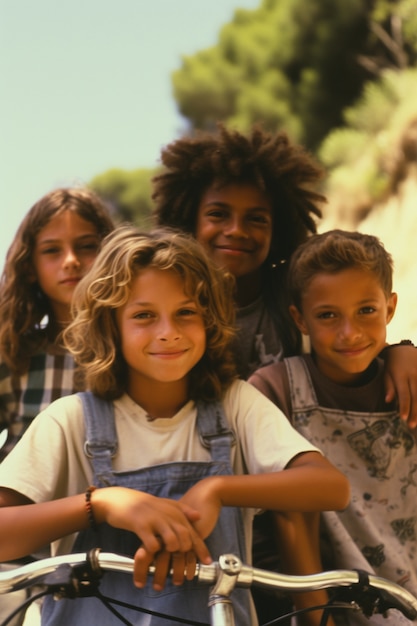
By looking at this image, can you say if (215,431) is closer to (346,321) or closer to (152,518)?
(152,518)

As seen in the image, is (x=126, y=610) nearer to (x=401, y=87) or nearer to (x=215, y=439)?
(x=215, y=439)

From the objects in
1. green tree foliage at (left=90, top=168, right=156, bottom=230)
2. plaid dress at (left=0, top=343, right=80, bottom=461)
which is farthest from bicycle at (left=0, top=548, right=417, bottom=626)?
green tree foliage at (left=90, top=168, right=156, bottom=230)

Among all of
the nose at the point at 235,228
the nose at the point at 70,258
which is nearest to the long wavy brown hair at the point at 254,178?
the nose at the point at 235,228

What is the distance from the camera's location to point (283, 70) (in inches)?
857

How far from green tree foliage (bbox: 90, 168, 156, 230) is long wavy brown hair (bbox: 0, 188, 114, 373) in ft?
70.8

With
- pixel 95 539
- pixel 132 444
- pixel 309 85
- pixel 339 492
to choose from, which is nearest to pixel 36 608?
pixel 95 539

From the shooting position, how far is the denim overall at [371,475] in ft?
7.34

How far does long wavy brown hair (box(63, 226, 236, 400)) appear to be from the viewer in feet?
7.03

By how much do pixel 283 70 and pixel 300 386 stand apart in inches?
802

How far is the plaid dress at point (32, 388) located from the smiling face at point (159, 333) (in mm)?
662

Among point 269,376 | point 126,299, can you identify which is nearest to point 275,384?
point 269,376

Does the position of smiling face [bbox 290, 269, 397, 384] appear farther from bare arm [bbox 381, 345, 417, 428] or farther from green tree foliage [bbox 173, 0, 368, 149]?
green tree foliage [bbox 173, 0, 368, 149]

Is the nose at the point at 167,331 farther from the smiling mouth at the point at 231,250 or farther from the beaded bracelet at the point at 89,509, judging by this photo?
the smiling mouth at the point at 231,250

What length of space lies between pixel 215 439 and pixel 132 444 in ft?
0.61
